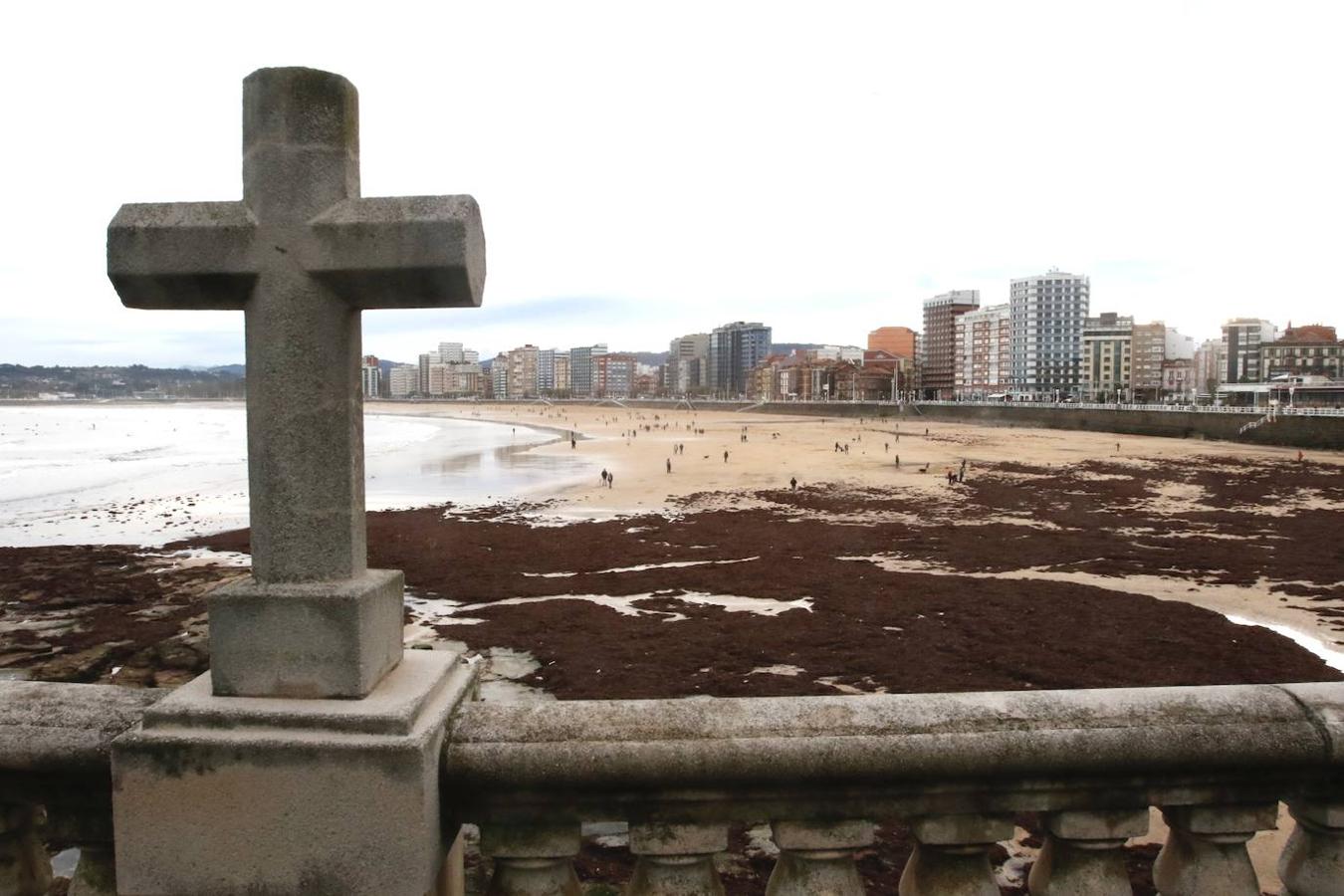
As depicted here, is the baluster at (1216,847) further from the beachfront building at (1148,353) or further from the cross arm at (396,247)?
the beachfront building at (1148,353)

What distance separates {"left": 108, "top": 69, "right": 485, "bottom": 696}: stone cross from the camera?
2.31 meters

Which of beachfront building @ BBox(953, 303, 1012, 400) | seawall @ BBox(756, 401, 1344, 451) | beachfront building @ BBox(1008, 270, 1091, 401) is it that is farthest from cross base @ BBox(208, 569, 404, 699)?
beachfront building @ BBox(1008, 270, 1091, 401)

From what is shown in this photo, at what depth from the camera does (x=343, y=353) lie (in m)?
2.38

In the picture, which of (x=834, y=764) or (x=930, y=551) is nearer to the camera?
(x=834, y=764)

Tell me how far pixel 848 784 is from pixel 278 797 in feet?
4.99

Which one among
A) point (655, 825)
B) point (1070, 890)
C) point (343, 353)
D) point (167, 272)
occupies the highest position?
point (167, 272)

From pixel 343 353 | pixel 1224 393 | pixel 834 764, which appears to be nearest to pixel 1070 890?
pixel 834 764

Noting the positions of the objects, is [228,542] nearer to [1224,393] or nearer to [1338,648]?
[1338,648]

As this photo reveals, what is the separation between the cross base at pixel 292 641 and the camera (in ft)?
7.51

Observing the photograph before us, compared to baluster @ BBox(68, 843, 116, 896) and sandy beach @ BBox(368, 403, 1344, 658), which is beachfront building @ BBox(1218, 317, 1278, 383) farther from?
baluster @ BBox(68, 843, 116, 896)

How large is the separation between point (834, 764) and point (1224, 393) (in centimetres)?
14548

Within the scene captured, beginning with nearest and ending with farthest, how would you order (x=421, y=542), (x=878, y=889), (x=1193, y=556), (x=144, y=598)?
(x=878, y=889)
(x=144, y=598)
(x=1193, y=556)
(x=421, y=542)

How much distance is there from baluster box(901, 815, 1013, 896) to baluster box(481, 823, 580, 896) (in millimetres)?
967

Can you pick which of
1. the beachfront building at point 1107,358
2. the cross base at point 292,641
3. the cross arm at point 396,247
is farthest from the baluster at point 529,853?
the beachfront building at point 1107,358
